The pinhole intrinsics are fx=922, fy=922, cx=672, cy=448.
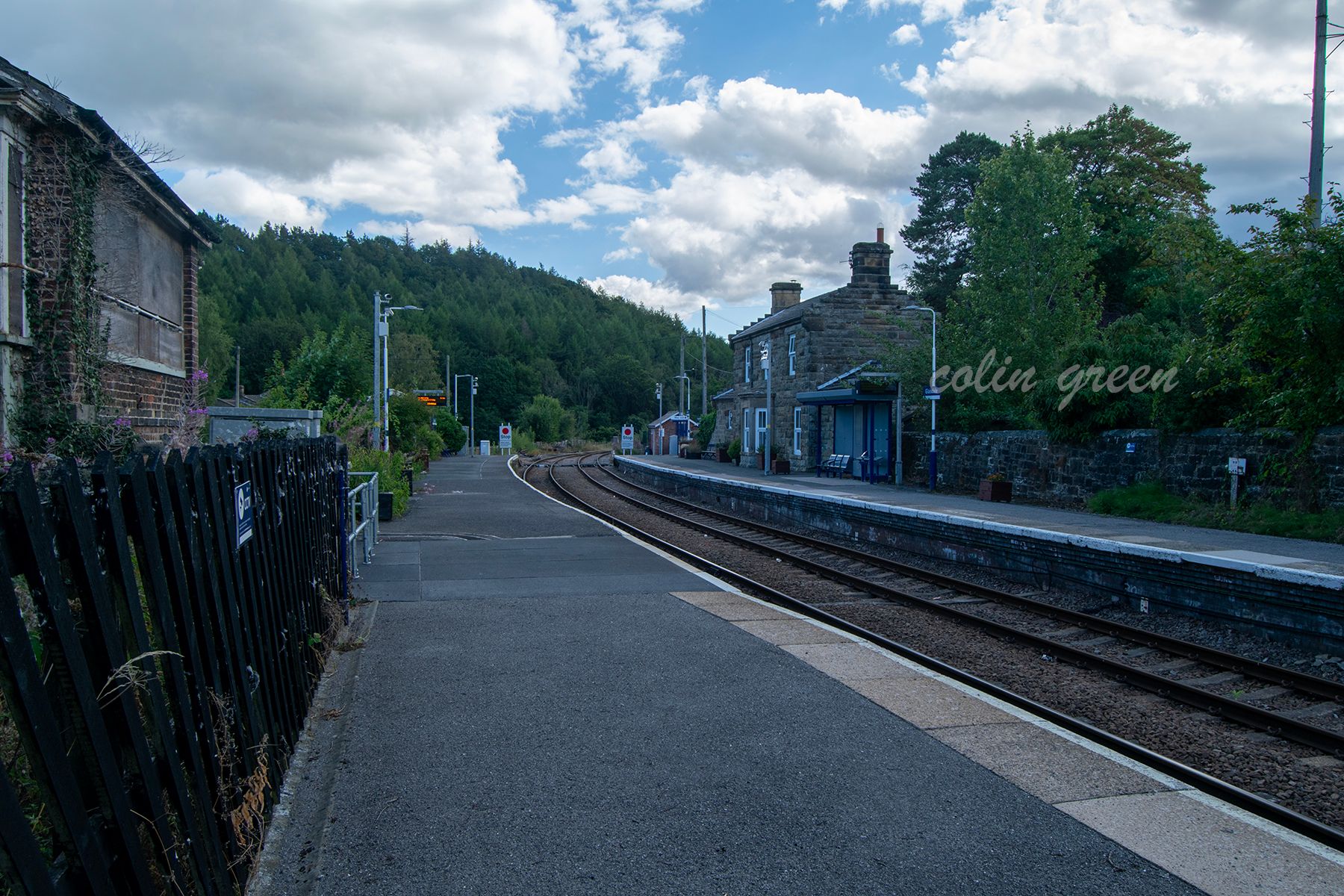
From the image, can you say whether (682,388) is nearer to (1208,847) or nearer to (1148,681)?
(1148,681)

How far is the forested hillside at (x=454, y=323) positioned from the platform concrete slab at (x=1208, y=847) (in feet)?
227

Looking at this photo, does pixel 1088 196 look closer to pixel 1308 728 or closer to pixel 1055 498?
pixel 1055 498

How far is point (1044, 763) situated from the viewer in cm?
491

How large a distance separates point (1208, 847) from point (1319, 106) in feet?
60.1

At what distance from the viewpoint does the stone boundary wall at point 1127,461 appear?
1385 centimetres

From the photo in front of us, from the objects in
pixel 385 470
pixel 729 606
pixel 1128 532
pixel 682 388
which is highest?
pixel 682 388

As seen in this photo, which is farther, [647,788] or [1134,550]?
[1134,550]

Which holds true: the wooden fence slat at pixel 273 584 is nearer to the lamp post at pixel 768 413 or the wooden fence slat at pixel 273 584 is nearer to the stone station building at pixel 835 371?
the stone station building at pixel 835 371

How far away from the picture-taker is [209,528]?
11.7 ft

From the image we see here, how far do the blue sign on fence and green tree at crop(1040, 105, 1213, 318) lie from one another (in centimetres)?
3639

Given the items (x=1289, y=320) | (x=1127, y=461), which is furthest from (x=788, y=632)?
(x=1127, y=461)

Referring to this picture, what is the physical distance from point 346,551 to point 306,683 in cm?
354

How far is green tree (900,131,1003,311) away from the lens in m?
53.4

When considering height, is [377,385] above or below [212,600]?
above
